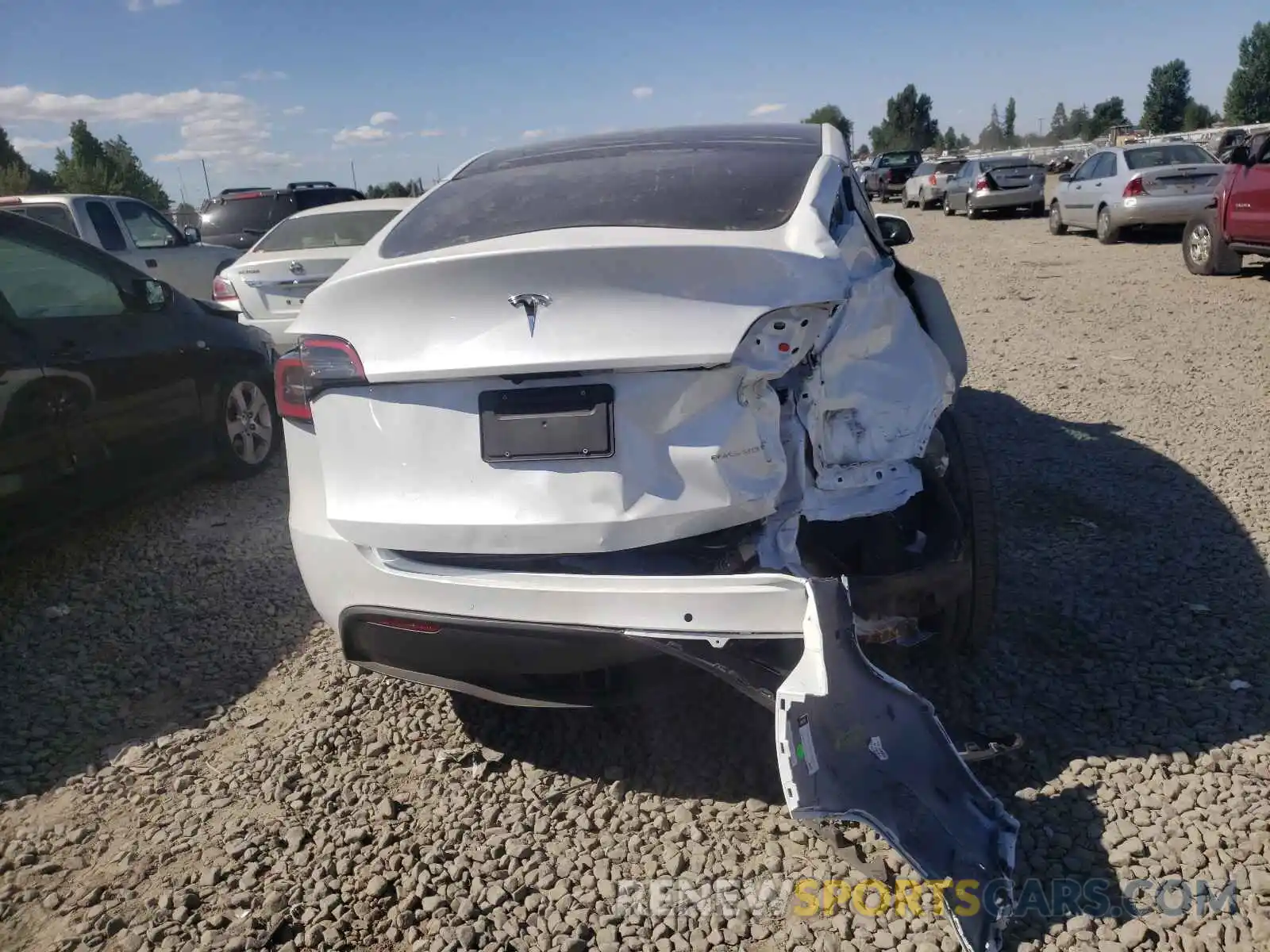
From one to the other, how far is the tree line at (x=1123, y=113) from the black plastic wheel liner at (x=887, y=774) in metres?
50.4

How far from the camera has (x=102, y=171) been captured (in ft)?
119

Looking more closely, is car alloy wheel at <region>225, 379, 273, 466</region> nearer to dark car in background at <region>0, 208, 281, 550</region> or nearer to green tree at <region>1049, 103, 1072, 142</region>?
dark car in background at <region>0, 208, 281, 550</region>

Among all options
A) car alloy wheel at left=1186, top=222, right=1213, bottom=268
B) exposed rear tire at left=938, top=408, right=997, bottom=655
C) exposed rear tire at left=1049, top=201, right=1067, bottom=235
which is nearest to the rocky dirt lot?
exposed rear tire at left=938, top=408, right=997, bottom=655

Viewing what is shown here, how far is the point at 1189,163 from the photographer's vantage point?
13.9 m

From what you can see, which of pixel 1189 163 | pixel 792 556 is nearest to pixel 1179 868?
pixel 792 556

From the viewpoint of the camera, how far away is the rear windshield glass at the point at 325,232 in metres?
8.21

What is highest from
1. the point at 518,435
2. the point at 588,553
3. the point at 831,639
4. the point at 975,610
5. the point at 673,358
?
the point at 673,358

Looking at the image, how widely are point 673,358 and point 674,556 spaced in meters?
0.54

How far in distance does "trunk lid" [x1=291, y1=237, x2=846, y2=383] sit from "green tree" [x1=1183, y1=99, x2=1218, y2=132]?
243 ft

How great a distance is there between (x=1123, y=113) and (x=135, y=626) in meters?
91.4

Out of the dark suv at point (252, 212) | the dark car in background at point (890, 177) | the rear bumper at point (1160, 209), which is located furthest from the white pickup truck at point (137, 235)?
the dark car in background at point (890, 177)

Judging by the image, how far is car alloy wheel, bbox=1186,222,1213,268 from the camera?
10805 millimetres

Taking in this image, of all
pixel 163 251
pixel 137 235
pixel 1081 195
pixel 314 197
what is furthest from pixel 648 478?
pixel 1081 195

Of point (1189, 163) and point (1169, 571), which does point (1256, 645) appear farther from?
point (1189, 163)
